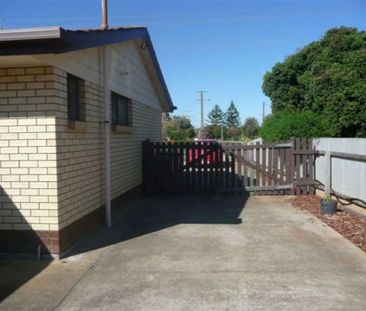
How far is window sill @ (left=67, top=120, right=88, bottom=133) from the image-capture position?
6.70 metres

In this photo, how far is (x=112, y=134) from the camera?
9.59 meters

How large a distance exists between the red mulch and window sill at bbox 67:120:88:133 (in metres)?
4.56

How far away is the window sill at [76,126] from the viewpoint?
6697 millimetres

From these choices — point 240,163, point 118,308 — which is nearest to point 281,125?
point 240,163

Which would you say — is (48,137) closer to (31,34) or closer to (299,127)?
(31,34)

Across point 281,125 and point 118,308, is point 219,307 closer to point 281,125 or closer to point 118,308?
point 118,308

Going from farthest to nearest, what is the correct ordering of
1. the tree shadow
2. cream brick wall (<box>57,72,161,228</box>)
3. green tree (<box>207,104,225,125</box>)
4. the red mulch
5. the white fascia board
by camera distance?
green tree (<box>207,104,225,125</box>), the red mulch, cream brick wall (<box>57,72,161,228</box>), the tree shadow, the white fascia board

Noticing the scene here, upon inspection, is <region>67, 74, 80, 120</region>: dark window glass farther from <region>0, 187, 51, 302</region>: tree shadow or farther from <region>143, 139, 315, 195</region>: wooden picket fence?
<region>143, 139, 315, 195</region>: wooden picket fence

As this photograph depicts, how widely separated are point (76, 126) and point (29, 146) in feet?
2.80

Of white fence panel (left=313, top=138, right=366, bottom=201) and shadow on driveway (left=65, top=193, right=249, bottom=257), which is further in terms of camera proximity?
white fence panel (left=313, top=138, right=366, bottom=201)

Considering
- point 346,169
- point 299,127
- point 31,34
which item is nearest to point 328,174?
point 346,169

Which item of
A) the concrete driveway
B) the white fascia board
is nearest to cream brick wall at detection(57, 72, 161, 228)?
the concrete driveway

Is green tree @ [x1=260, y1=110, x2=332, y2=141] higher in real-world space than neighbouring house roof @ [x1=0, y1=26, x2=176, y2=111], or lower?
lower

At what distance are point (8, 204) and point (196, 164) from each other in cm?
705
